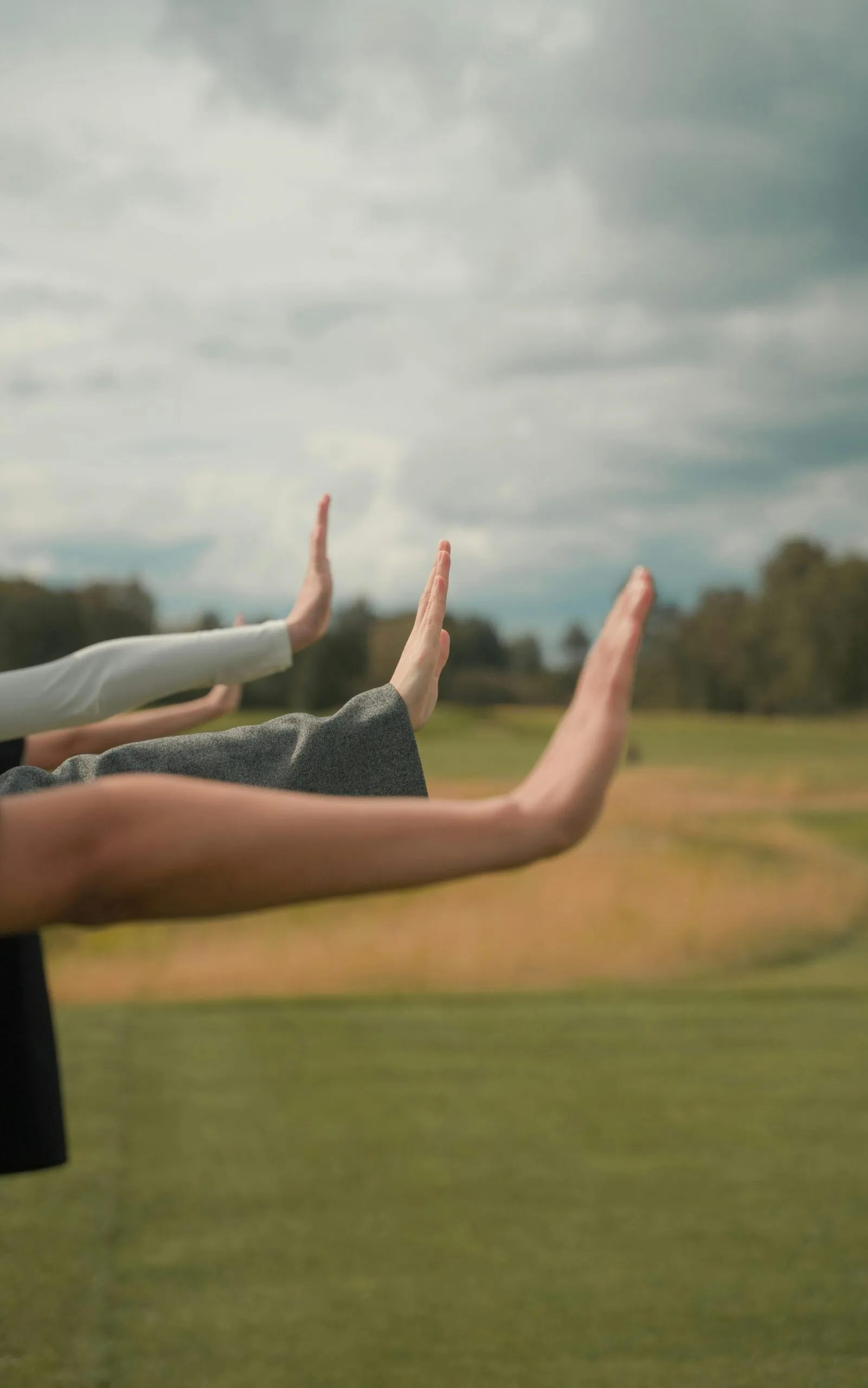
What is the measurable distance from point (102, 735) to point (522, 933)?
7.34 m

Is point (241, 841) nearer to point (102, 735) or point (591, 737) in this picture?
point (591, 737)

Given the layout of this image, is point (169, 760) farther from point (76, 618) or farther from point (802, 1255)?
point (76, 618)

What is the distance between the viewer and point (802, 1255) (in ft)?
11.4

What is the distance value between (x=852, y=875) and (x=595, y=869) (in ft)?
6.68

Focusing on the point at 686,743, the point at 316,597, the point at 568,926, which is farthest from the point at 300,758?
the point at 686,743

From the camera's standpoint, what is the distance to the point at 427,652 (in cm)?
139

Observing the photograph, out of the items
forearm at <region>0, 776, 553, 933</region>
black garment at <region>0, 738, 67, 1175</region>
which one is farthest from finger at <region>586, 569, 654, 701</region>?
black garment at <region>0, 738, 67, 1175</region>

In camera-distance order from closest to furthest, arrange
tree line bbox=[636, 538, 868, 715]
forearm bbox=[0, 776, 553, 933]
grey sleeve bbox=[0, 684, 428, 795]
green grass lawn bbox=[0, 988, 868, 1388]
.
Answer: forearm bbox=[0, 776, 553, 933], grey sleeve bbox=[0, 684, 428, 795], green grass lawn bbox=[0, 988, 868, 1388], tree line bbox=[636, 538, 868, 715]

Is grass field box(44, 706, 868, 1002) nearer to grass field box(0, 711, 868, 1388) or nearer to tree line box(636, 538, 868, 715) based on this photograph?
grass field box(0, 711, 868, 1388)

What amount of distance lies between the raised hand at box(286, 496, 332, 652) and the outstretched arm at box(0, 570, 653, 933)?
66 cm

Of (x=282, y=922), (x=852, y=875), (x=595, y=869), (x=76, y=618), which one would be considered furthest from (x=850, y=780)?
(x=76, y=618)

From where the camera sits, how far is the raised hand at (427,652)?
1361mm

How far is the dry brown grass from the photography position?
822 cm

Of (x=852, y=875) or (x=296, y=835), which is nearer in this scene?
(x=296, y=835)
